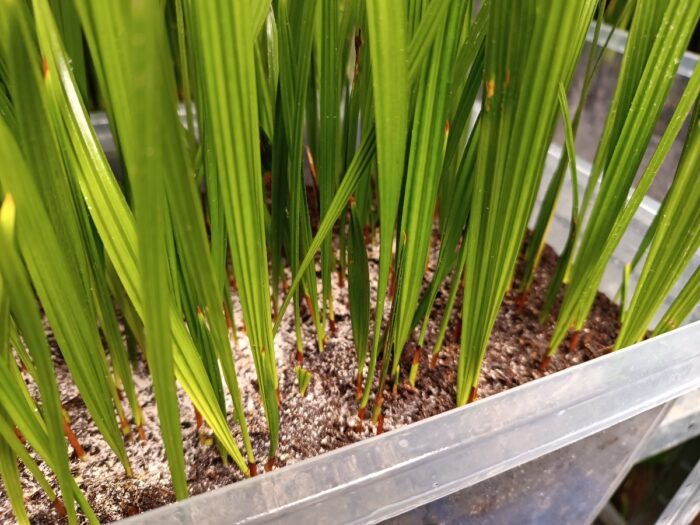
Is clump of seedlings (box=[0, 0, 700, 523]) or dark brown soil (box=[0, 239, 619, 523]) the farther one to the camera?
dark brown soil (box=[0, 239, 619, 523])

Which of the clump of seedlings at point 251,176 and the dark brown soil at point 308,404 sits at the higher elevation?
the clump of seedlings at point 251,176

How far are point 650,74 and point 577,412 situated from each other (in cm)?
26

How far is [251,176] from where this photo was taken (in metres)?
0.31

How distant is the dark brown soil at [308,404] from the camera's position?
1.44ft

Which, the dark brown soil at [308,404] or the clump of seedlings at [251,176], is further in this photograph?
the dark brown soil at [308,404]

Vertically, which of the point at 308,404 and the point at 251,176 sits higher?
the point at 251,176

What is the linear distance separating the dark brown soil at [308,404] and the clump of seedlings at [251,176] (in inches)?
0.8

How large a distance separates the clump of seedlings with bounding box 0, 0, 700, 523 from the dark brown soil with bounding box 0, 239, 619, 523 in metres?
0.02

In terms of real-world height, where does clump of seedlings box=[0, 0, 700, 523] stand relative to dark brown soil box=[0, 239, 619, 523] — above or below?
above

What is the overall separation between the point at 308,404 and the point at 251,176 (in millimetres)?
278

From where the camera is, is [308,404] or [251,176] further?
[308,404]

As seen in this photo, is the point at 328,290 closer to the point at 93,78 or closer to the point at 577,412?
the point at 577,412

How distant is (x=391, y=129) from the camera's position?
1.03 feet

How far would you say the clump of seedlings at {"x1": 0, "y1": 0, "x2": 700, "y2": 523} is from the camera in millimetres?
230
